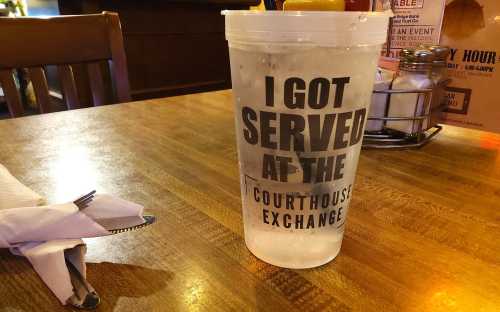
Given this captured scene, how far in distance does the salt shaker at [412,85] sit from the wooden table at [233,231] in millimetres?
53

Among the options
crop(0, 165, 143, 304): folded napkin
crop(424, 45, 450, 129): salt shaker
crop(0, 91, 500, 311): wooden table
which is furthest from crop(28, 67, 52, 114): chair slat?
crop(424, 45, 450, 129): salt shaker

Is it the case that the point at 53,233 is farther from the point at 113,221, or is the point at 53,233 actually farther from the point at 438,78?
the point at 438,78

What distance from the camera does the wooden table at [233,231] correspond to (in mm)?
271

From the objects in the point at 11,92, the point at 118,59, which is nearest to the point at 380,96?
the point at 118,59

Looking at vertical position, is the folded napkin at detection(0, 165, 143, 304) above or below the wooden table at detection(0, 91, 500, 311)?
above

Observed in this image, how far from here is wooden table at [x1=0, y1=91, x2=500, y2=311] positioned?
0.27 meters

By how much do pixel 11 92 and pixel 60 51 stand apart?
0.14m

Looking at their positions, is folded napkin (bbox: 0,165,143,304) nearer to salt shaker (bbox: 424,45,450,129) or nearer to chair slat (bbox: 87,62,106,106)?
salt shaker (bbox: 424,45,450,129)

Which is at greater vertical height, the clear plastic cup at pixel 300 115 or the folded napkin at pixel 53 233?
the clear plastic cup at pixel 300 115

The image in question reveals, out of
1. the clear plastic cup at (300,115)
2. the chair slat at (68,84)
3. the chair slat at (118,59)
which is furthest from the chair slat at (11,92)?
the clear plastic cup at (300,115)

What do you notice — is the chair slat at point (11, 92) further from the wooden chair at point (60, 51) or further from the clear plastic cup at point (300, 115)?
the clear plastic cup at point (300, 115)

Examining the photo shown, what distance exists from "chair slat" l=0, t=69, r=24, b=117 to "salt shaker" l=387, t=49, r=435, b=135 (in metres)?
0.82

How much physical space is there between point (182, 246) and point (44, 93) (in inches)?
30.6

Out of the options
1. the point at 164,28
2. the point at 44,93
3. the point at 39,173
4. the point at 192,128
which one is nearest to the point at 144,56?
the point at 164,28
